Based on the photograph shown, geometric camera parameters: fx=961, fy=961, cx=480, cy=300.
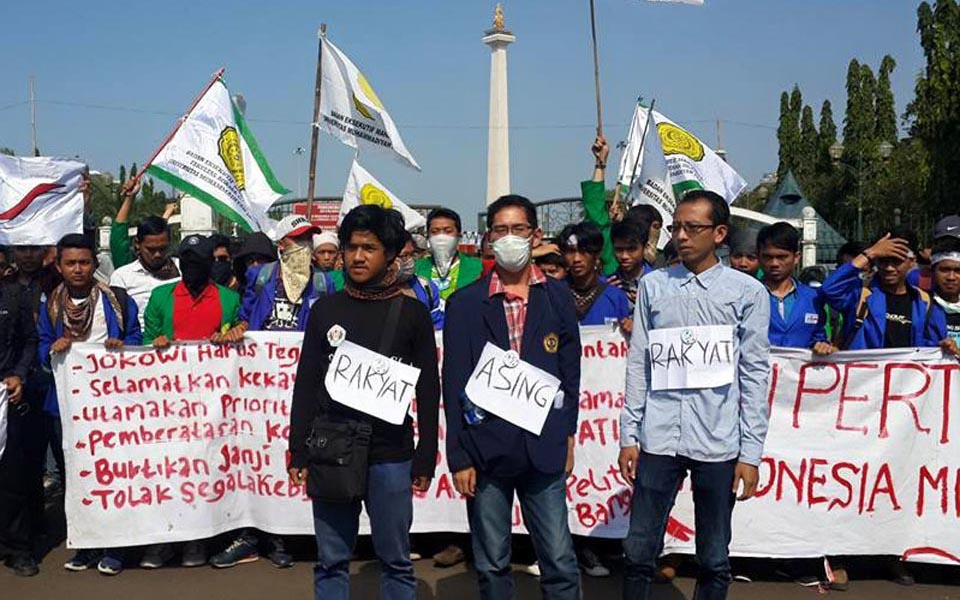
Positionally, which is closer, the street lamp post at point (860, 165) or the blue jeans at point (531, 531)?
the blue jeans at point (531, 531)

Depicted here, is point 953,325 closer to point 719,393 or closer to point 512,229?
point 719,393

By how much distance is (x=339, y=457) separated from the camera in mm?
3570

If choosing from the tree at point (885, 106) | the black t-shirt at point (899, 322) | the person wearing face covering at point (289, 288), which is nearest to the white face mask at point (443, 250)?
the person wearing face covering at point (289, 288)

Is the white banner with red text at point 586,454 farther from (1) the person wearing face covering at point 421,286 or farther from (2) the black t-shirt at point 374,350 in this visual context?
(2) the black t-shirt at point 374,350

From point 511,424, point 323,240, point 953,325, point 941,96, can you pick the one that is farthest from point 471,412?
point 941,96

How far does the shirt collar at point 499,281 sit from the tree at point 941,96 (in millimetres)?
22309

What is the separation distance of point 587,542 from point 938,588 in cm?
182

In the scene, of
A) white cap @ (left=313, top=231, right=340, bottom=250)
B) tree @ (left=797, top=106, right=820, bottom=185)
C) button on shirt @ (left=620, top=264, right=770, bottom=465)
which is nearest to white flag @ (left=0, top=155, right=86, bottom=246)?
white cap @ (left=313, top=231, right=340, bottom=250)

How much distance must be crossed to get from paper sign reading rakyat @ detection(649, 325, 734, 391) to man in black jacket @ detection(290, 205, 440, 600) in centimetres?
92

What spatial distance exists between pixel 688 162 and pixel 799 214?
23.6m

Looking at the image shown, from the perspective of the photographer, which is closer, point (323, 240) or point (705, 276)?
point (705, 276)

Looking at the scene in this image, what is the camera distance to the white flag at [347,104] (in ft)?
27.6

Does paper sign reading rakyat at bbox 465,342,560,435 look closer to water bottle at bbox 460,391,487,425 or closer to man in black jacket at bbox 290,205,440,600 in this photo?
water bottle at bbox 460,391,487,425

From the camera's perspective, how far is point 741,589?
4.96 m
